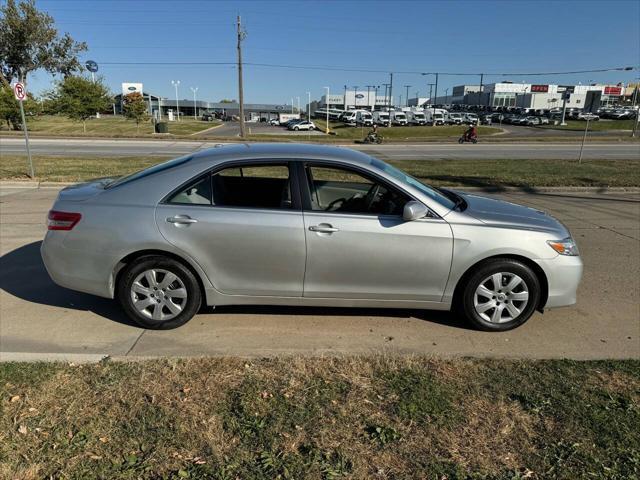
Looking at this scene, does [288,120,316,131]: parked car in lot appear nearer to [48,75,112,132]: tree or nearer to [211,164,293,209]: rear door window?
[48,75,112,132]: tree

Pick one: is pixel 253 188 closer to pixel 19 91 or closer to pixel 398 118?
pixel 19 91

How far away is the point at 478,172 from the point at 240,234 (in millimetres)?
12589

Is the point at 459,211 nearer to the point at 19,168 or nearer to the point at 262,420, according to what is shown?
the point at 262,420

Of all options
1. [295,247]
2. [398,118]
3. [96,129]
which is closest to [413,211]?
[295,247]

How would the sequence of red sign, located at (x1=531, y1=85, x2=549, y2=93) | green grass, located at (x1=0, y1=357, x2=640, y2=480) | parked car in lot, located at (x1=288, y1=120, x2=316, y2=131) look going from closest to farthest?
green grass, located at (x1=0, y1=357, x2=640, y2=480) < parked car in lot, located at (x1=288, y1=120, x2=316, y2=131) < red sign, located at (x1=531, y1=85, x2=549, y2=93)

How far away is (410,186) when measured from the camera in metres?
4.11

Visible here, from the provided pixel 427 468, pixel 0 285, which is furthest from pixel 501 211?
pixel 0 285

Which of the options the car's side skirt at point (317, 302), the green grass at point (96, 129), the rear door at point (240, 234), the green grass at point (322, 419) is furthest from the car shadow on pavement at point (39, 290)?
the green grass at point (96, 129)

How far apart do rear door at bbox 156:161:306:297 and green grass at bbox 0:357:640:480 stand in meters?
0.78

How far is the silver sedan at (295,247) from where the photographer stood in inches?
155

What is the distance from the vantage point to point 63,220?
160 inches

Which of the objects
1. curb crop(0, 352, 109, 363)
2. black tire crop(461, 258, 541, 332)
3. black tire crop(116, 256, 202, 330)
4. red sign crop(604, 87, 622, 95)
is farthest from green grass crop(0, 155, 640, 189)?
red sign crop(604, 87, 622, 95)

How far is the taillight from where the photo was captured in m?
4.05

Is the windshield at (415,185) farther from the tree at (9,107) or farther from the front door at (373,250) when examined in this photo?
the tree at (9,107)
